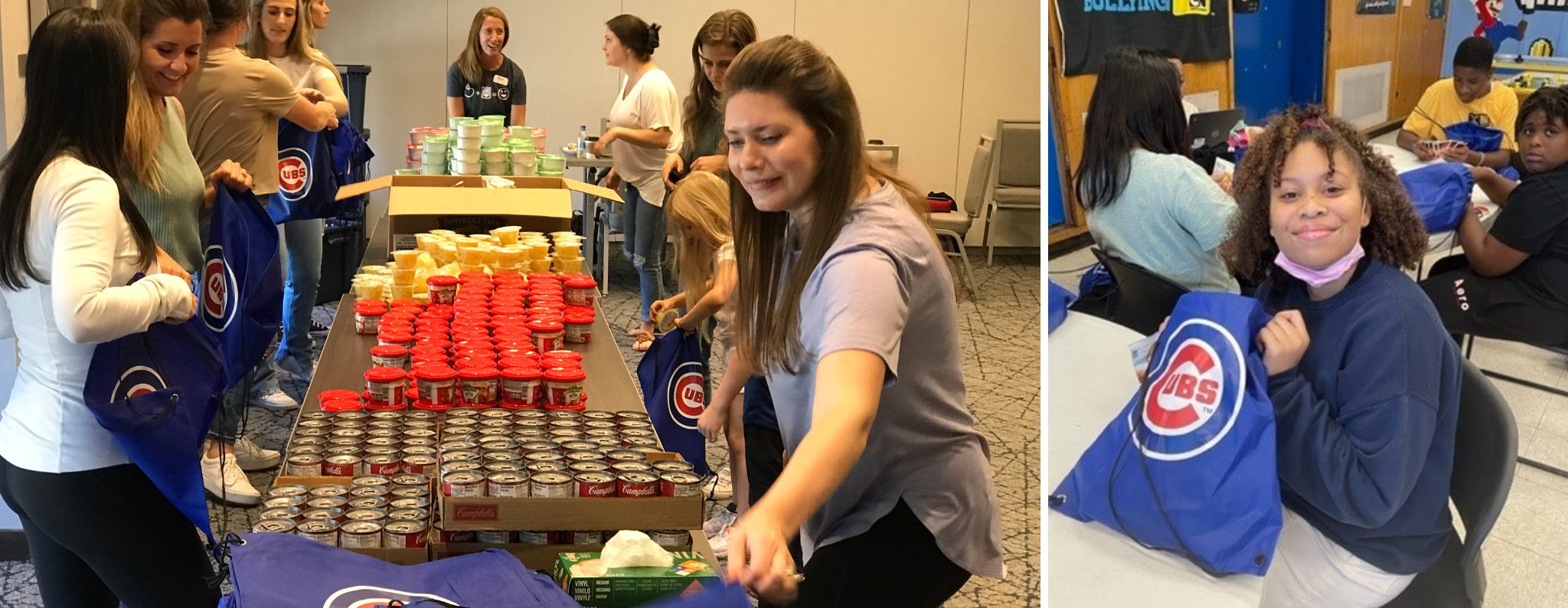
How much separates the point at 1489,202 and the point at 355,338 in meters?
2.69

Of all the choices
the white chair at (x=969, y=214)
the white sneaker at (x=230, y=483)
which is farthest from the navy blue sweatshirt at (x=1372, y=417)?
the white chair at (x=969, y=214)

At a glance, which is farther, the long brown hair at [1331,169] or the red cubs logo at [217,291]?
the red cubs logo at [217,291]

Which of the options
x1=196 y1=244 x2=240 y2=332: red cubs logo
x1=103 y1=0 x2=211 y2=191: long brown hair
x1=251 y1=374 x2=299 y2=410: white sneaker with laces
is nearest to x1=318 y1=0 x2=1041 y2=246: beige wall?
x1=251 y1=374 x2=299 y2=410: white sneaker with laces

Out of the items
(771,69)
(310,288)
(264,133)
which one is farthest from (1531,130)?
(310,288)

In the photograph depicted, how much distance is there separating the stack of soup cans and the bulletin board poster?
3.89ft

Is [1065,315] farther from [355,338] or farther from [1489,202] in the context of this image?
[355,338]

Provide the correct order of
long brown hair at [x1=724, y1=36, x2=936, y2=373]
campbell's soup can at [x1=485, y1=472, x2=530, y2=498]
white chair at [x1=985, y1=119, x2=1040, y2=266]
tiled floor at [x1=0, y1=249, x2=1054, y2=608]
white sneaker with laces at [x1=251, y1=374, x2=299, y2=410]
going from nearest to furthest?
long brown hair at [x1=724, y1=36, x2=936, y2=373]
campbell's soup can at [x1=485, y1=472, x2=530, y2=498]
tiled floor at [x1=0, y1=249, x2=1054, y2=608]
white sneaker with laces at [x1=251, y1=374, x2=299, y2=410]
white chair at [x1=985, y1=119, x2=1040, y2=266]

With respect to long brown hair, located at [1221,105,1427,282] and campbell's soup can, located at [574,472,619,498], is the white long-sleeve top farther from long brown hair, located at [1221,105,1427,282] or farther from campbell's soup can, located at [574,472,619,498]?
long brown hair, located at [1221,105,1427,282]

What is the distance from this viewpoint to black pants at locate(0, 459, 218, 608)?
2.26 m

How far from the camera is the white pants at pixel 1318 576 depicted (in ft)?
5.96

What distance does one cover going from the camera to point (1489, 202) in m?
1.68

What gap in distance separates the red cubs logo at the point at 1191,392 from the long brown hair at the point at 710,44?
2.01 meters

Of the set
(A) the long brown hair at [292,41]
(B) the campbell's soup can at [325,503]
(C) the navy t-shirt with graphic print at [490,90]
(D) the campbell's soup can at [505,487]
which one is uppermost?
(A) the long brown hair at [292,41]

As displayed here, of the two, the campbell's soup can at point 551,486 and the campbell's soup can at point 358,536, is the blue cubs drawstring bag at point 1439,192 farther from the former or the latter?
the campbell's soup can at point 358,536
